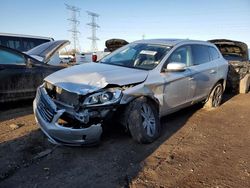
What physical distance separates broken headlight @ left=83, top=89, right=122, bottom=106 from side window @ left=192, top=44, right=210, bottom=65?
2.49 meters

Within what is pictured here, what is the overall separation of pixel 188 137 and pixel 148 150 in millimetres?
1016

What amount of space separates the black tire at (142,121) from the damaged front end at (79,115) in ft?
1.01

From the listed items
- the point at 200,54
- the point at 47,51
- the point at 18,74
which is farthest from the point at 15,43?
the point at 200,54

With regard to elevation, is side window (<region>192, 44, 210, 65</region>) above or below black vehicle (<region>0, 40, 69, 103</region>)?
above

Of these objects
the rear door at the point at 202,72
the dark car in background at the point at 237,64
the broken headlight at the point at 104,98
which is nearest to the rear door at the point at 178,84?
the rear door at the point at 202,72

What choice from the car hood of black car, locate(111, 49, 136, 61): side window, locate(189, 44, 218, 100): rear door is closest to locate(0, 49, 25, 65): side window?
the car hood of black car

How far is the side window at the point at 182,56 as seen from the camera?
525 centimetres

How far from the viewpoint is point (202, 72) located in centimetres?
607

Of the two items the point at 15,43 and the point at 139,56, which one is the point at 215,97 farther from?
the point at 15,43

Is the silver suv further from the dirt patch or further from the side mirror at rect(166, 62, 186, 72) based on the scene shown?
the dirt patch

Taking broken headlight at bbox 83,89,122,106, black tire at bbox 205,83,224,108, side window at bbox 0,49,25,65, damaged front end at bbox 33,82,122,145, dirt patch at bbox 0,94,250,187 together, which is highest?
side window at bbox 0,49,25,65

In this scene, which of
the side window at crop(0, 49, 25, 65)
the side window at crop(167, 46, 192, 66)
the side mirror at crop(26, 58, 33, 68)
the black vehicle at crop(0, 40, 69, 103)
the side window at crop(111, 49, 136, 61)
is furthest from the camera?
the side mirror at crop(26, 58, 33, 68)

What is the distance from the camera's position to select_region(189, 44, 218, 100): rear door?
5.84 m

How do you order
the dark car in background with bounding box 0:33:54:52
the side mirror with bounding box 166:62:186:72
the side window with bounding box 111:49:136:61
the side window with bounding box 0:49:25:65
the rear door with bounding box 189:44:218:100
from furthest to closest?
the dark car in background with bounding box 0:33:54:52 → the side window with bounding box 0:49:25:65 → the rear door with bounding box 189:44:218:100 → the side window with bounding box 111:49:136:61 → the side mirror with bounding box 166:62:186:72
